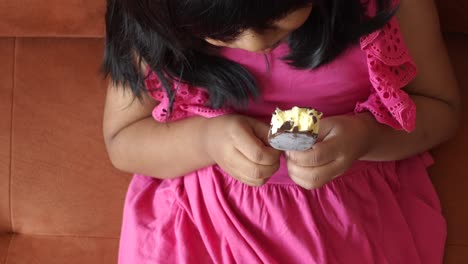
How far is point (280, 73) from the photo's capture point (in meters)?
0.85

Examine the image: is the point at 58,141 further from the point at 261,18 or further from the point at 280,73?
the point at 261,18

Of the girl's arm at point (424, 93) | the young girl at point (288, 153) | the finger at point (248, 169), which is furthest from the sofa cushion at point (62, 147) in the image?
the girl's arm at point (424, 93)

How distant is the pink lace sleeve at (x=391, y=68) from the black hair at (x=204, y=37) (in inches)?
1.0

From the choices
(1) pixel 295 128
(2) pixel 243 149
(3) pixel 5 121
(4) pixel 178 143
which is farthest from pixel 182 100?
(3) pixel 5 121

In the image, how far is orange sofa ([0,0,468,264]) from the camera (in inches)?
40.1

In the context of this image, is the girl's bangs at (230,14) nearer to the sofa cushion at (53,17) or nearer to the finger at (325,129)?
the finger at (325,129)

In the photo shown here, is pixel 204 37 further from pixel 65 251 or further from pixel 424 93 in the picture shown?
pixel 65 251

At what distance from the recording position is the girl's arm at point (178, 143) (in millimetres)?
736

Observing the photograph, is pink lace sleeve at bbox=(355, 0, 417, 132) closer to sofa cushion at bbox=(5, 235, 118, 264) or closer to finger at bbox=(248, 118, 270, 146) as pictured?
finger at bbox=(248, 118, 270, 146)

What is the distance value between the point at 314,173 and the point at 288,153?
0.14 ft

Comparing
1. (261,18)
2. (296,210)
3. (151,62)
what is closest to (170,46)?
(151,62)

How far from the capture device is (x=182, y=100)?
0.87 meters

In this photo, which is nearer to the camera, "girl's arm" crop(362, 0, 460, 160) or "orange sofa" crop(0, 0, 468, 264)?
"girl's arm" crop(362, 0, 460, 160)

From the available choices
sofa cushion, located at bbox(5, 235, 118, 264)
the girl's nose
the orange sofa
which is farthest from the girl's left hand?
sofa cushion, located at bbox(5, 235, 118, 264)
